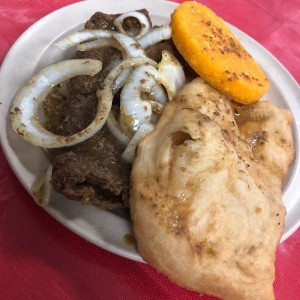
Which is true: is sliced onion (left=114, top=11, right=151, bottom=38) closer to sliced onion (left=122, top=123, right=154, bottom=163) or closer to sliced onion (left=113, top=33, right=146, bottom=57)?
sliced onion (left=113, top=33, right=146, bottom=57)

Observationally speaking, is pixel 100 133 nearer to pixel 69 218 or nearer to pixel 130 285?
pixel 69 218

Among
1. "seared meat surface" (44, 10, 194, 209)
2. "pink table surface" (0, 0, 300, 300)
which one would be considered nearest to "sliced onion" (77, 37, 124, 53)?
"seared meat surface" (44, 10, 194, 209)

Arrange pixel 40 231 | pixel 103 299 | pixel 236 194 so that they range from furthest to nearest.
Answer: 1. pixel 40 231
2. pixel 103 299
3. pixel 236 194

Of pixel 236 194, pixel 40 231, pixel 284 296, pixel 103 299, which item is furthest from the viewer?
pixel 284 296

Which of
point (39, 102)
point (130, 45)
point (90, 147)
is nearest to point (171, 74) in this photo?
point (130, 45)

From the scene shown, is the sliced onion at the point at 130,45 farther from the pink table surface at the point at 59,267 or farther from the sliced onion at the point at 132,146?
the pink table surface at the point at 59,267

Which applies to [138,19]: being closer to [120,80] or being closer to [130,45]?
[130,45]

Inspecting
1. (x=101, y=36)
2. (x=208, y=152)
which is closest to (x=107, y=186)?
(x=208, y=152)
